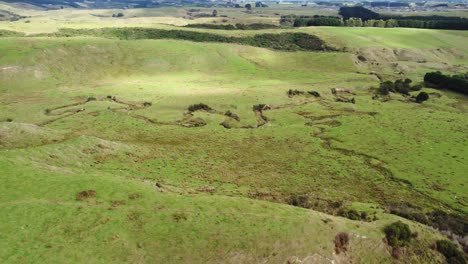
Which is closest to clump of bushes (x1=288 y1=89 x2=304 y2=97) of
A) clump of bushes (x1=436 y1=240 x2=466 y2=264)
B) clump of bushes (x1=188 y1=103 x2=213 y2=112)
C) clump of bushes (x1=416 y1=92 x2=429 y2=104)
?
clump of bushes (x1=188 y1=103 x2=213 y2=112)

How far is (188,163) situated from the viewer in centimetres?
6016

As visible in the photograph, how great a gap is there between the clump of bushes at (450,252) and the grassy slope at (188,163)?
1317 mm

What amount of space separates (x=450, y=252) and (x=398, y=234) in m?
4.70

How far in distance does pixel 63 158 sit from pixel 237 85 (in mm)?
78323

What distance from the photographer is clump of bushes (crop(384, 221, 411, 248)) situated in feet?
112

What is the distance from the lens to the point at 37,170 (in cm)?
4253

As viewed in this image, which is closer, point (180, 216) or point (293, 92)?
point (180, 216)

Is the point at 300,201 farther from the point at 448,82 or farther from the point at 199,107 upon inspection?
the point at 448,82

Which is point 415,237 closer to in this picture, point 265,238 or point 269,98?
point 265,238

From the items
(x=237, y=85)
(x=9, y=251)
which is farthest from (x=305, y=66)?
(x=9, y=251)

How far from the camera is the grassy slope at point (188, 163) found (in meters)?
32.0

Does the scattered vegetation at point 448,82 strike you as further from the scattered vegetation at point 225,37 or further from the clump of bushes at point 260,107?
the clump of bushes at point 260,107

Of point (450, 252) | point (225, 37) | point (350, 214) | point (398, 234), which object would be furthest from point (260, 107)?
point (225, 37)

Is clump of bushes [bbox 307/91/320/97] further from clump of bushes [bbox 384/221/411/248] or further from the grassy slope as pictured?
clump of bushes [bbox 384/221/411/248]
